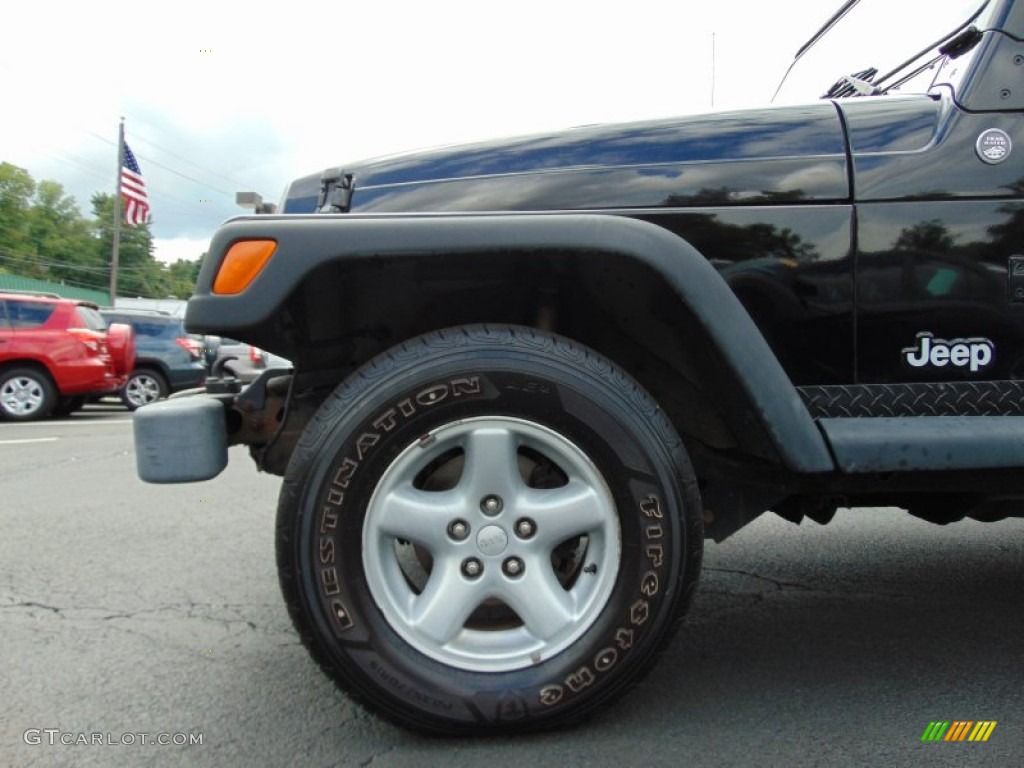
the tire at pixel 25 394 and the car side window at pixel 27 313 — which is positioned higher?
the car side window at pixel 27 313

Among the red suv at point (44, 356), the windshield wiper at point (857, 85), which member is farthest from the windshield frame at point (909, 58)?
the red suv at point (44, 356)

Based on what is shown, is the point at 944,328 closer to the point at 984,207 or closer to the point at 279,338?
the point at 984,207

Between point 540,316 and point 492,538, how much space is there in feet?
2.25

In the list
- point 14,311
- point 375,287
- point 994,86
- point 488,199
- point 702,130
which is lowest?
point 14,311

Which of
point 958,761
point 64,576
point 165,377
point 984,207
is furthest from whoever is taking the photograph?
point 165,377

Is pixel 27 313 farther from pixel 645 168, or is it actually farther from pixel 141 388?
pixel 645 168

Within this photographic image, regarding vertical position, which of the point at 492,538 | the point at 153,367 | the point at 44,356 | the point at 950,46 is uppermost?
the point at 950,46

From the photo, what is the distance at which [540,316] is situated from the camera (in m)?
2.36

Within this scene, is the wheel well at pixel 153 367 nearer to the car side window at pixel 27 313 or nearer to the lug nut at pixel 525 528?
the car side window at pixel 27 313

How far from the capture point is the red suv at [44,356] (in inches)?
436

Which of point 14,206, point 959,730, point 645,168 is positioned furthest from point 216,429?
point 14,206

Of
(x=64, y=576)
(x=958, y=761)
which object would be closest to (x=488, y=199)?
(x=958, y=761)

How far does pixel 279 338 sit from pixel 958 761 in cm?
202

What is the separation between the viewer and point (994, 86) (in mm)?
2193
